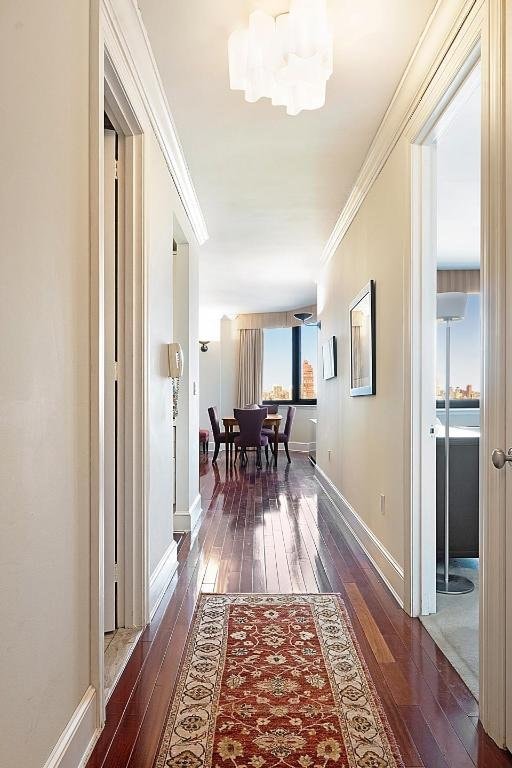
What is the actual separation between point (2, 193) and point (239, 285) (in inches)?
277

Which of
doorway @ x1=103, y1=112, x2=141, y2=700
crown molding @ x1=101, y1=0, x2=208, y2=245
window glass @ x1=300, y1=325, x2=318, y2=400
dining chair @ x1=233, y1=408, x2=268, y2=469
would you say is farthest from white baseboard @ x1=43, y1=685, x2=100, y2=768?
window glass @ x1=300, y1=325, x2=318, y2=400

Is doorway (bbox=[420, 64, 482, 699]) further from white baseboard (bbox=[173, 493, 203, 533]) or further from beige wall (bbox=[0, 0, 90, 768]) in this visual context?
white baseboard (bbox=[173, 493, 203, 533])

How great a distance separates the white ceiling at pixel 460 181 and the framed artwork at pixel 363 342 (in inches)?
41.5

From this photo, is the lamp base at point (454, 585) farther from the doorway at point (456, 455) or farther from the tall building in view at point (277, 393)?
the tall building in view at point (277, 393)

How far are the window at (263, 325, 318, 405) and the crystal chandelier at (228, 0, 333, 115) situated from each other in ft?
26.7

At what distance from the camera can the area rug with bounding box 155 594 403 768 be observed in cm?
160

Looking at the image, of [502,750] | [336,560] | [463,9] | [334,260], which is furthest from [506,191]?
[334,260]

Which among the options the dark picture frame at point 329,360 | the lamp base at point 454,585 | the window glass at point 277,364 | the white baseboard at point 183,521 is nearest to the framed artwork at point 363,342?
the dark picture frame at point 329,360

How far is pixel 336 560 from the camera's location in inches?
139

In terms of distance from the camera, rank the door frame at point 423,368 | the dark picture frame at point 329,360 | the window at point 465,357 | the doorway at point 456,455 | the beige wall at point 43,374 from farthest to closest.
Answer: the window at point 465,357 < the dark picture frame at point 329,360 < the door frame at point 423,368 < the doorway at point 456,455 < the beige wall at point 43,374

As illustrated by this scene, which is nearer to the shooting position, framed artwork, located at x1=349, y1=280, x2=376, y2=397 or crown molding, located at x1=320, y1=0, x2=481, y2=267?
crown molding, located at x1=320, y1=0, x2=481, y2=267

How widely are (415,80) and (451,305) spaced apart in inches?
45.8

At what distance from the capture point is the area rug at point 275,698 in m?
1.60

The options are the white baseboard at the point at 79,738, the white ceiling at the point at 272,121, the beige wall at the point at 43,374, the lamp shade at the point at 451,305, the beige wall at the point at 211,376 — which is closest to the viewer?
the beige wall at the point at 43,374
